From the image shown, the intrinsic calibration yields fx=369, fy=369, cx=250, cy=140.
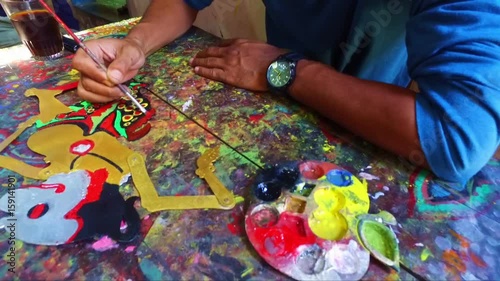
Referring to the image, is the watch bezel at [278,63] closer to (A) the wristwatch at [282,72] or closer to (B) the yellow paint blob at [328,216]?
(A) the wristwatch at [282,72]

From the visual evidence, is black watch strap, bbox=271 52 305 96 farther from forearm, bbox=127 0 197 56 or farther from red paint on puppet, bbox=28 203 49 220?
red paint on puppet, bbox=28 203 49 220

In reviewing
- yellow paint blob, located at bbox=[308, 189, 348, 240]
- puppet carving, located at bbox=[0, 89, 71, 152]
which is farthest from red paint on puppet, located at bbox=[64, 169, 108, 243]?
yellow paint blob, located at bbox=[308, 189, 348, 240]

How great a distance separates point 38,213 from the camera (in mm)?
512

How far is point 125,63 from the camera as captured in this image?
0.78 m

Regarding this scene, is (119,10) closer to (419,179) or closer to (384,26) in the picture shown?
(384,26)

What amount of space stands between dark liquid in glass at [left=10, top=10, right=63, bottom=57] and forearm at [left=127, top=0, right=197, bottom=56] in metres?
0.19

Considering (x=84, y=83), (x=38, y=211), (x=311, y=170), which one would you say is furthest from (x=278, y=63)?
(x=38, y=211)

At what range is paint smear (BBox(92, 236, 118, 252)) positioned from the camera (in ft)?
1.53

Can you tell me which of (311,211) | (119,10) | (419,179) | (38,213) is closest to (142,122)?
(38,213)

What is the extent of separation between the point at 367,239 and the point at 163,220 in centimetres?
27

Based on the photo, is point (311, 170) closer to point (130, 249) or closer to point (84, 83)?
point (130, 249)
